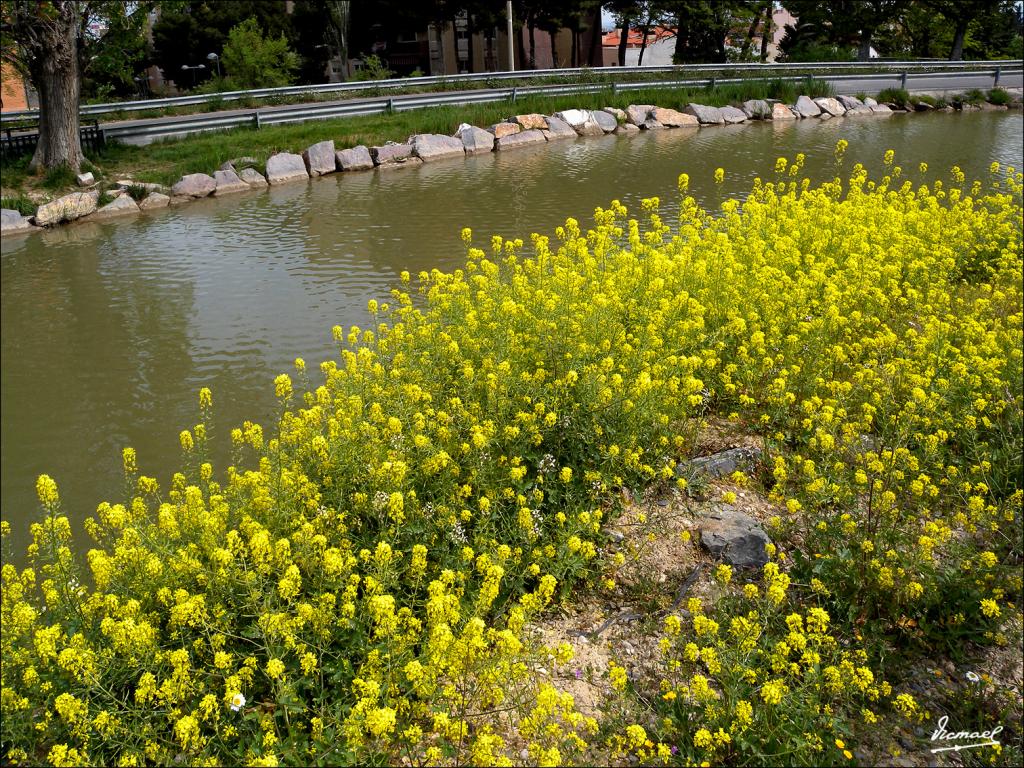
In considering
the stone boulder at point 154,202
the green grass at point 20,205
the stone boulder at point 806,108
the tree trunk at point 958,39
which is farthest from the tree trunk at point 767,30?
the green grass at point 20,205

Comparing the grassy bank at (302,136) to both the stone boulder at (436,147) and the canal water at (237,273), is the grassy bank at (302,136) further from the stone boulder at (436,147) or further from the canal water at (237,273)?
the canal water at (237,273)

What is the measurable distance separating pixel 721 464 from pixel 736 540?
806mm

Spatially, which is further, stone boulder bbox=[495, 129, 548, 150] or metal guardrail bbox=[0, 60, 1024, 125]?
metal guardrail bbox=[0, 60, 1024, 125]

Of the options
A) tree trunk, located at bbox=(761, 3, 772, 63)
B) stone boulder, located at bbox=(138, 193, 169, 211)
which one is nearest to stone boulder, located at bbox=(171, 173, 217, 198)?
stone boulder, located at bbox=(138, 193, 169, 211)

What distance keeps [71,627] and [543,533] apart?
7.53ft

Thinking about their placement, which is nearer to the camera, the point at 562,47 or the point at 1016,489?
the point at 1016,489

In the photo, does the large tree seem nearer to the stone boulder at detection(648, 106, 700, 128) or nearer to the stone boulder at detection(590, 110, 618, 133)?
the stone boulder at detection(590, 110, 618, 133)

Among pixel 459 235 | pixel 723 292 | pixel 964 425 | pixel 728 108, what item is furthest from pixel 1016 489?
pixel 728 108

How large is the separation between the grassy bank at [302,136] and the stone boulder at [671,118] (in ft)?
2.62

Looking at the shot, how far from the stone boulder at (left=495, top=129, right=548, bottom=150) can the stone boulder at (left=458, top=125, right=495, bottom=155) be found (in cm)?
29

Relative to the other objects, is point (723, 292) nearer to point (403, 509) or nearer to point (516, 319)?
point (516, 319)

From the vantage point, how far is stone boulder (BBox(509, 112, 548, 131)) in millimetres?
22781

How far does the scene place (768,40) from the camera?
4031 cm

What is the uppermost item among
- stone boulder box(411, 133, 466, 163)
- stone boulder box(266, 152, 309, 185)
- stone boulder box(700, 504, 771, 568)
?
stone boulder box(411, 133, 466, 163)
